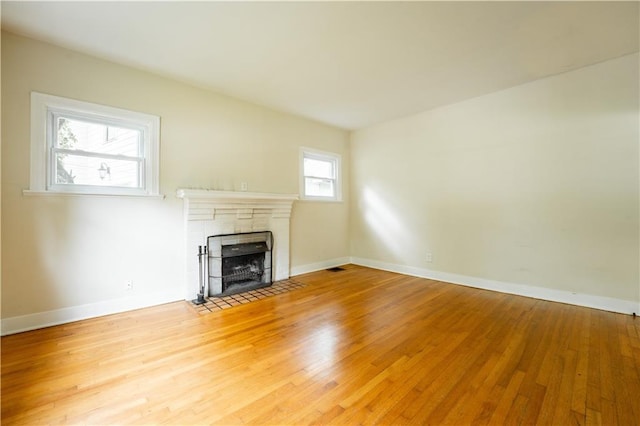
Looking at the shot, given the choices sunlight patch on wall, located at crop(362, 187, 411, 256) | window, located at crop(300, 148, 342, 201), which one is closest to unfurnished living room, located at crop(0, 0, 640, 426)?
sunlight patch on wall, located at crop(362, 187, 411, 256)

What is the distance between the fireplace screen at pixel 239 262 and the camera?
343 centimetres

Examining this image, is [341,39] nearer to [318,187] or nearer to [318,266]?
[318,187]

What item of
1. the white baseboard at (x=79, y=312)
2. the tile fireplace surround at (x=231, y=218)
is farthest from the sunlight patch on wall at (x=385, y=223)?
the white baseboard at (x=79, y=312)

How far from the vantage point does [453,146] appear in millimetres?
4023

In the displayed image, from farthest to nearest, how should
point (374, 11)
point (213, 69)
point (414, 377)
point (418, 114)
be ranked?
1. point (418, 114)
2. point (213, 69)
3. point (374, 11)
4. point (414, 377)

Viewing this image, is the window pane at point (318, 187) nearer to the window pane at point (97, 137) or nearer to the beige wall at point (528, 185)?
the beige wall at point (528, 185)

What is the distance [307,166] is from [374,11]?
289 cm

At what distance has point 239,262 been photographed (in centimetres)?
372

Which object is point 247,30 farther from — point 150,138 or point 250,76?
point 150,138

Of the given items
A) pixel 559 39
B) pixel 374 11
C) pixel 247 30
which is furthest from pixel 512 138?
pixel 247 30

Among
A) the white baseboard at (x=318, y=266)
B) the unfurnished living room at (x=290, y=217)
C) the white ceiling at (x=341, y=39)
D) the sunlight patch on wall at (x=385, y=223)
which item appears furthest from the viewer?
the sunlight patch on wall at (x=385, y=223)

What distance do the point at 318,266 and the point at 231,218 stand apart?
191 centimetres

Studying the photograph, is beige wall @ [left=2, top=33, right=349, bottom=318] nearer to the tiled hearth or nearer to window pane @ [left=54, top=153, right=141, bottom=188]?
window pane @ [left=54, top=153, right=141, bottom=188]

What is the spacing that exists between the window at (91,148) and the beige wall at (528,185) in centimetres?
367
